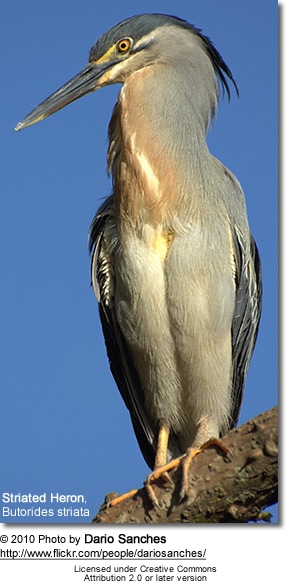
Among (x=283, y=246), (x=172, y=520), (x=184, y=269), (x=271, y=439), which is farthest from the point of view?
(x=184, y=269)

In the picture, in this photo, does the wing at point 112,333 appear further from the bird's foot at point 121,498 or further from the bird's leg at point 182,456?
the bird's foot at point 121,498

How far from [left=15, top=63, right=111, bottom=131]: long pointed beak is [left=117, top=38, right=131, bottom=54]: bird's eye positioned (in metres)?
0.09

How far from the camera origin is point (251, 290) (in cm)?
419

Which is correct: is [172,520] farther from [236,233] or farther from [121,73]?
[121,73]

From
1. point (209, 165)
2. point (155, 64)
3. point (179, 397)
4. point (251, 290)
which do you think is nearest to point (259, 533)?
point (179, 397)

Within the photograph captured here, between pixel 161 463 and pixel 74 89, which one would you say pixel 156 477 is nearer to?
pixel 161 463

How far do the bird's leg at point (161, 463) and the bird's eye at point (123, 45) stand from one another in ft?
5.99

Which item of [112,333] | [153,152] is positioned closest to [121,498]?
[112,333]

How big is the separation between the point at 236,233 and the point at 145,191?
1.58 feet

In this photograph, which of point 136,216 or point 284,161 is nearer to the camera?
point 284,161

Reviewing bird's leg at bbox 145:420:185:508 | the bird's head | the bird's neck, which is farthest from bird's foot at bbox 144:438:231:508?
the bird's head

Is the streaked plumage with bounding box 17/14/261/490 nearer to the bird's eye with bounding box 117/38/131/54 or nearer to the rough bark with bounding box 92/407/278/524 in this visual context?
the bird's eye with bounding box 117/38/131/54

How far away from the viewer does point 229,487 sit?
9.93 feet

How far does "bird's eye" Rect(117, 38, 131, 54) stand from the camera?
4.18 meters
